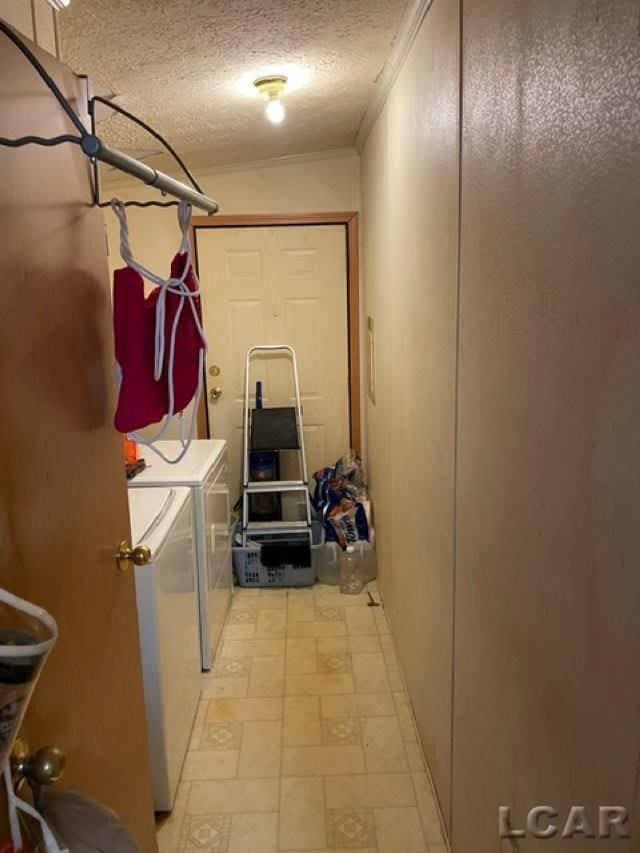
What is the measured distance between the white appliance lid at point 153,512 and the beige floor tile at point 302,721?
0.89 metres

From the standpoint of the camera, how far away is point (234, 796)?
196cm

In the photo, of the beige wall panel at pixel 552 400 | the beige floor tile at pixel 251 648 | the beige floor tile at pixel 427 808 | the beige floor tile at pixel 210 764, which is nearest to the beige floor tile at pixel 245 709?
the beige floor tile at pixel 210 764

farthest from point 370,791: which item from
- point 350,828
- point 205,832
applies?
point 205,832

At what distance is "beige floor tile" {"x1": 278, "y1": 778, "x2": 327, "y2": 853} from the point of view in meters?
1.79

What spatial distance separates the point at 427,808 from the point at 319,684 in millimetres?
715

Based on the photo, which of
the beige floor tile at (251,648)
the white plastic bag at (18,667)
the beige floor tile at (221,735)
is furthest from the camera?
the beige floor tile at (251,648)

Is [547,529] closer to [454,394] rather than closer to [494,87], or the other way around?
[454,394]

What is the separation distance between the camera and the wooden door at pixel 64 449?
0.89 metres

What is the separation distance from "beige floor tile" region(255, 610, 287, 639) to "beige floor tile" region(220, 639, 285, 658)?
5 centimetres

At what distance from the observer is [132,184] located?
3.33 m

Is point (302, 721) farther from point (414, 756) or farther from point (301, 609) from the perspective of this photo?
point (301, 609)

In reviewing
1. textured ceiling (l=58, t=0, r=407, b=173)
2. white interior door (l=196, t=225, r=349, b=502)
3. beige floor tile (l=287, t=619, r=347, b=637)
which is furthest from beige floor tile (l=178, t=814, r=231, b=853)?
textured ceiling (l=58, t=0, r=407, b=173)

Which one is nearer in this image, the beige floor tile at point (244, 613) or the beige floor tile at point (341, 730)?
the beige floor tile at point (341, 730)

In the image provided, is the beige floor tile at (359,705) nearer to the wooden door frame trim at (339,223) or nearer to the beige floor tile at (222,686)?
the beige floor tile at (222,686)
